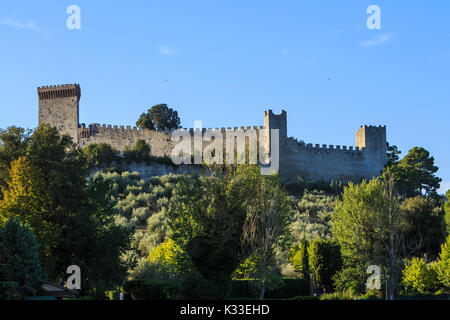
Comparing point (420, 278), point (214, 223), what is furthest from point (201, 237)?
point (420, 278)

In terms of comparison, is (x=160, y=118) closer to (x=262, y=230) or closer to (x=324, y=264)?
(x=324, y=264)

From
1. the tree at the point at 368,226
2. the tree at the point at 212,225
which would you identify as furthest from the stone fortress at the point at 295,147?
the tree at the point at 212,225

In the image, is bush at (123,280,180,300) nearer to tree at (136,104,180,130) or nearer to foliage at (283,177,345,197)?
foliage at (283,177,345,197)

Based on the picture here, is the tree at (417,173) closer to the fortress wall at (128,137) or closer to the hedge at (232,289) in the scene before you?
the fortress wall at (128,137)

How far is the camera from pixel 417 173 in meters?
64.1

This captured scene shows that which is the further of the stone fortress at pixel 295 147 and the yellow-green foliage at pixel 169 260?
the stone fortress at pixel 295 147

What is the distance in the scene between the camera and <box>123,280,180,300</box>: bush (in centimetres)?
2578

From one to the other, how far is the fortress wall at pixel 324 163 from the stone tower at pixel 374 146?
340 mm

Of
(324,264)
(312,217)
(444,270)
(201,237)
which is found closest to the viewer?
(201,237)

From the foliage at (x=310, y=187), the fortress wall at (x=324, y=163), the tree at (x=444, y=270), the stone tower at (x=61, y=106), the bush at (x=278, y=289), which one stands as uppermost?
the stone tower at (x=61, y=106)

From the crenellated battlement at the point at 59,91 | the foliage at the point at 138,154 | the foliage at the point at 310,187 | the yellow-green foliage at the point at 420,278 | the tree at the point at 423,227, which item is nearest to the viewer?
the yellow-green foliage at the point at 420,278

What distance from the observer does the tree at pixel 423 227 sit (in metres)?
41.7

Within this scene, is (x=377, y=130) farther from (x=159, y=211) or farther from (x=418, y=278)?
(x=418, y=278)

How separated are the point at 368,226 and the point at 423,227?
39.4 feet
